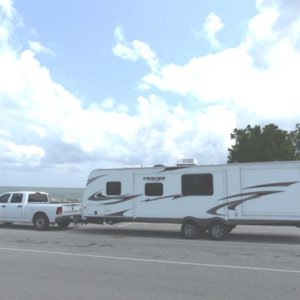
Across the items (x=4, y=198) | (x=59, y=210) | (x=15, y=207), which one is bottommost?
(x=59, y=210)

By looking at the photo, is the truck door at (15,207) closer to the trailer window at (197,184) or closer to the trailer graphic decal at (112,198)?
the trailer graphic decal at (112,198)

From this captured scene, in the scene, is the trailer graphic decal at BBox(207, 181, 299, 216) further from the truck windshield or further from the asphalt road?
the truck windshield

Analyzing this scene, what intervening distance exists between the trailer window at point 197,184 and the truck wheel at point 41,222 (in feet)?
21.6

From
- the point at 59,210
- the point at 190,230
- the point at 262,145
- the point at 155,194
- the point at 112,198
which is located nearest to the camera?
the point at 190,230

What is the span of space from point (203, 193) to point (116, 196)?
3664 mm

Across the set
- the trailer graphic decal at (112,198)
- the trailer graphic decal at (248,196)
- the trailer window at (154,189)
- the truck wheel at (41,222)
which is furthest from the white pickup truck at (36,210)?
the trailer graphic decal at (248,196)

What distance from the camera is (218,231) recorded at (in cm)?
1691

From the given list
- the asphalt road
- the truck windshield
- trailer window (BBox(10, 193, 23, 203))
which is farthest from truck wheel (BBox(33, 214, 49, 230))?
the asphalt road

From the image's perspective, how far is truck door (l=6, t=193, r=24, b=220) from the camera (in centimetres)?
2150

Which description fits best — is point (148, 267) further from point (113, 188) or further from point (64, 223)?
point (64, 223)

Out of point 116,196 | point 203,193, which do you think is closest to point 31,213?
point 116,196

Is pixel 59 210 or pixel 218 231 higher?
pixel 59 210

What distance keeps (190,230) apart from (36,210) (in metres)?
7.45

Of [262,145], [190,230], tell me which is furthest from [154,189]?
[262,145]
